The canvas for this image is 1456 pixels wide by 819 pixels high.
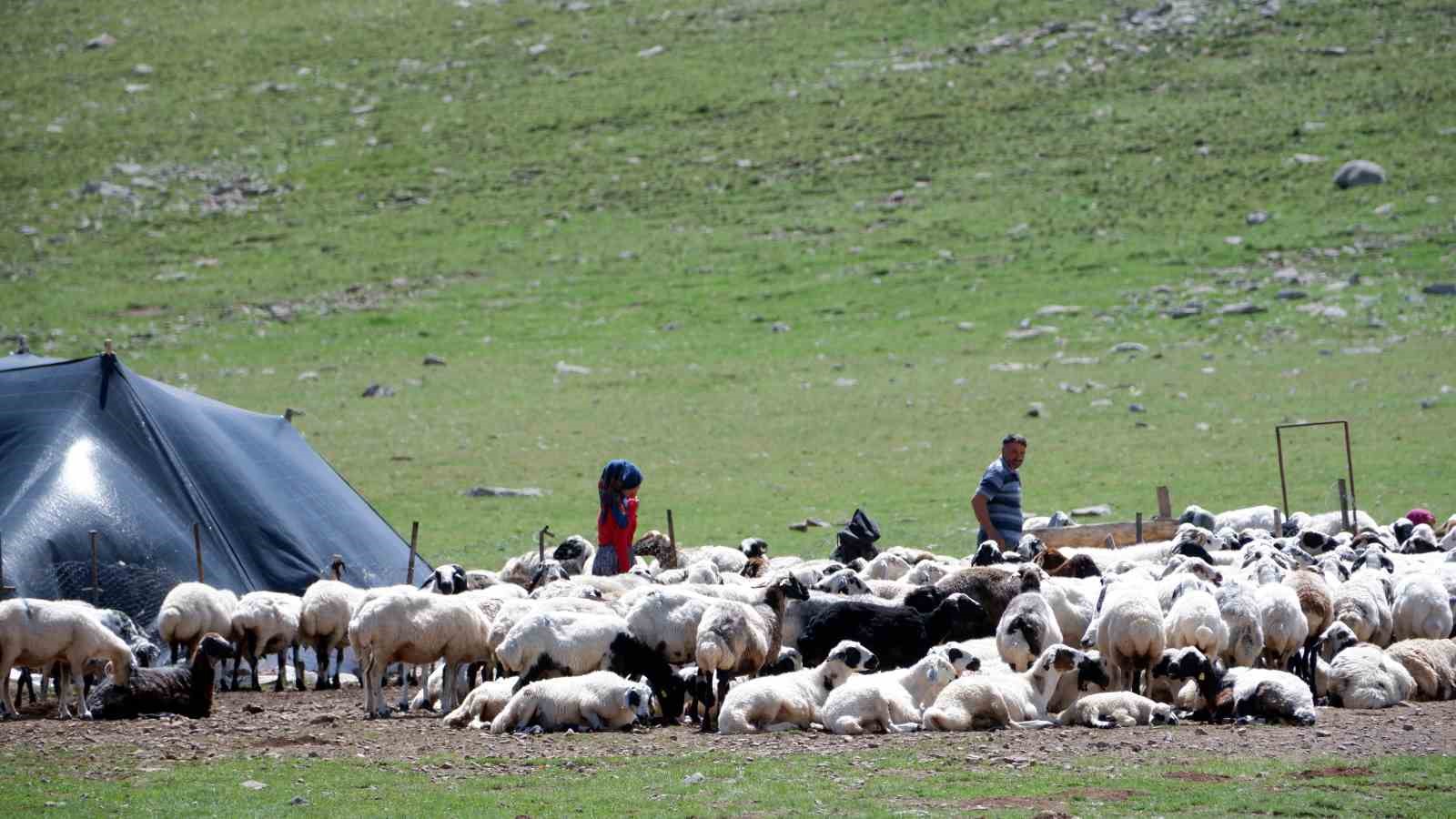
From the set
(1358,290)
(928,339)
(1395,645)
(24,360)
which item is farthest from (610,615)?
(1358,290)

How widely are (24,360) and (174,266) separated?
117 feet

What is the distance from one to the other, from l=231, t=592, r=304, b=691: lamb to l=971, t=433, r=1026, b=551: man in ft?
20.1

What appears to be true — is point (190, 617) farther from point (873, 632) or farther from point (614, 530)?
point (873, 632)

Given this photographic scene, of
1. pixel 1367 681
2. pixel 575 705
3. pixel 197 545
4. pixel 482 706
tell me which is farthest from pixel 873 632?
pixel 197 545

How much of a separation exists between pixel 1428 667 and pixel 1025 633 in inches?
114

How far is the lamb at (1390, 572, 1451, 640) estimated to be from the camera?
45.5 ft

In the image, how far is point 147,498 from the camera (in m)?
16.9

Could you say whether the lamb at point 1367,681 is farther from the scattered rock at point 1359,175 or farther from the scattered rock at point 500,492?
the scattered rock at point 1359,175

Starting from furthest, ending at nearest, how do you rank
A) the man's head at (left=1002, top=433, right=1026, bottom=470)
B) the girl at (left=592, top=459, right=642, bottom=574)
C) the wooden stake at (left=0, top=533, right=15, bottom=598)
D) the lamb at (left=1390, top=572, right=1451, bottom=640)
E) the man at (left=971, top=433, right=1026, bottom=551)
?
the girl at (left=592, top=459, right=642, bottom=574)
the man at (left=971, top=433, right=1026, bottom=551)
the man's head at (left=1002, top=433, right=1026, bottom=470)
the wooden stake at (left=0, top=533, right=15, bottom=598)
the lamb at (left=1390, top=572, right=1451, bottom=640)

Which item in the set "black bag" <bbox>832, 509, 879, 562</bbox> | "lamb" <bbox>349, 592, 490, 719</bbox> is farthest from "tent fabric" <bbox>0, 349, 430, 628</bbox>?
"black bag" <bbox>832, 509, 879, 562</bbox>

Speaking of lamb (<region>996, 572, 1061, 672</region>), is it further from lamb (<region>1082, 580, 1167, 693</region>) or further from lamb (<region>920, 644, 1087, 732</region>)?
lamb (<region>920, 644, 1087, 732</region>)

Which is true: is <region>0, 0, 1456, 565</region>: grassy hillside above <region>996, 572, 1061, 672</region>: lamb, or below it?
above

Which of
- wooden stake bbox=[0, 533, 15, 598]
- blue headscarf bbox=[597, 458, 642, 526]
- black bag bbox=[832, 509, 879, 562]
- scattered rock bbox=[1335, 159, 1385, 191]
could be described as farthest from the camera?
Result: scattered rock bbox=[1335, 159, 1385, 191]

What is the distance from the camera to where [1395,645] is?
12.9 metres
